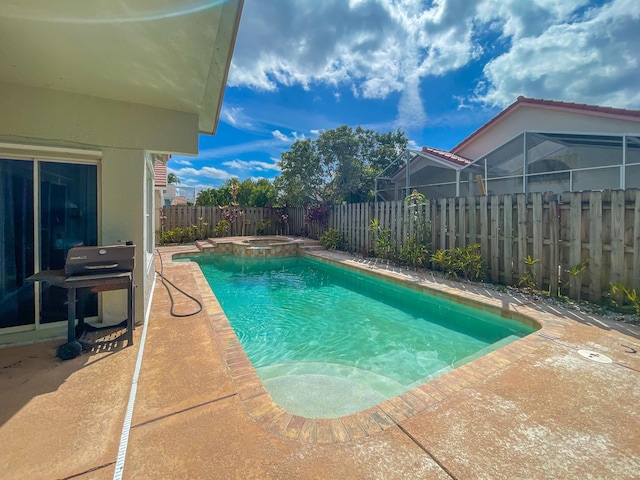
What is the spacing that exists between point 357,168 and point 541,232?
9585 mm

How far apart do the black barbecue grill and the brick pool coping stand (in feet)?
3.87

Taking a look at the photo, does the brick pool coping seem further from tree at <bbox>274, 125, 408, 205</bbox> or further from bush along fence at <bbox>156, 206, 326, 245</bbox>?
tree at <bbox>274, 125, 408, 205</bbox>

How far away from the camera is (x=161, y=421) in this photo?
1891 mm

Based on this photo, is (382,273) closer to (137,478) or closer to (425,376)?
(425,376)

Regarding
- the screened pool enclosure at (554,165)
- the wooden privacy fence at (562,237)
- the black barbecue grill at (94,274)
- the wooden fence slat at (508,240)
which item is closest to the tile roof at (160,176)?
the black barbecue grill at (94,274)

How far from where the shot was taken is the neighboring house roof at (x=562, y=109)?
872 centimetres

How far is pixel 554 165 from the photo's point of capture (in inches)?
349

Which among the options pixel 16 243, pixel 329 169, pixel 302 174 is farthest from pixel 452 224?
pixel 302 174

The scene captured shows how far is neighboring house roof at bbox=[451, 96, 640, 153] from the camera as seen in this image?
8.72 meters

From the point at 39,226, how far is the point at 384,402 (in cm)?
418

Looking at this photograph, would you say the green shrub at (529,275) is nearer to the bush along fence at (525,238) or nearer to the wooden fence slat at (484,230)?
the bush along fence at (525,238)

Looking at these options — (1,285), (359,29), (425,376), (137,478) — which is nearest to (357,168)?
(359,29)

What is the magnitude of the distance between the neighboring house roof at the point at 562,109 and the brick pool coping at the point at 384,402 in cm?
885

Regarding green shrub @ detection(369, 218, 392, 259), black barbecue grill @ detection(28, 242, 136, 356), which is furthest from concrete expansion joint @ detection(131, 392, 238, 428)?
green shrub @ detection(369, 218, 392, 259)
